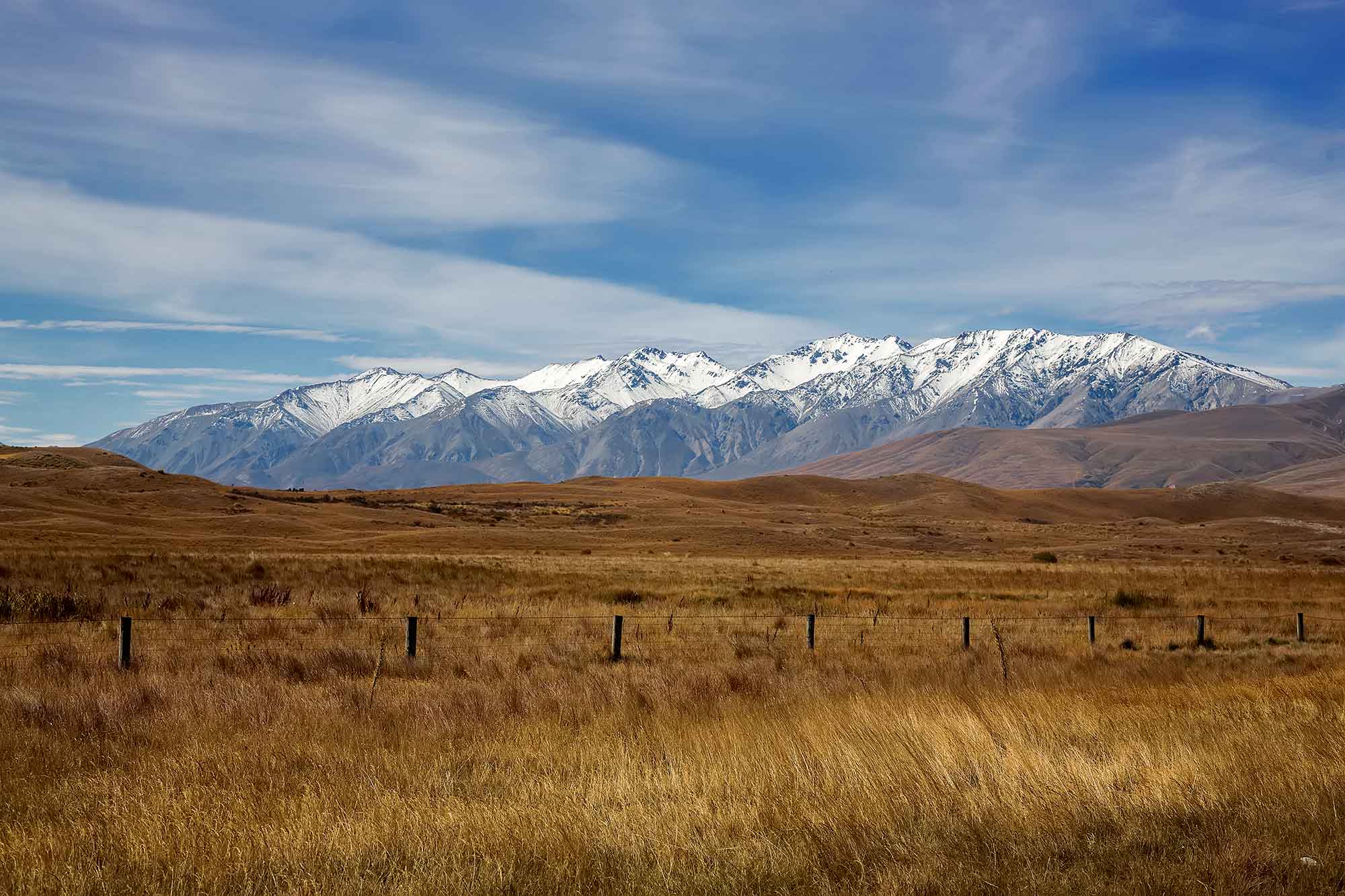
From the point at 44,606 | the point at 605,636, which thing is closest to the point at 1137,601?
the point at 605,636

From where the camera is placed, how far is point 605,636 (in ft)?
69.7

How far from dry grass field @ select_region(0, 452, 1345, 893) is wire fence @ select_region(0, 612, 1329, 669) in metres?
0.17

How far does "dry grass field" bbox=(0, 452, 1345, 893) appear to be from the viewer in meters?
6.95

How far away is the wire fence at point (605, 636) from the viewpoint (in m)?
17.5

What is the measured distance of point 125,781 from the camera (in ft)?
29.2

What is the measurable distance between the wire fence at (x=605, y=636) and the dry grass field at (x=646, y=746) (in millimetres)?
168

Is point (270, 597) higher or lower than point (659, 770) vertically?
lower

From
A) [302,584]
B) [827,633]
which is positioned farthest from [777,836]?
[302,584]

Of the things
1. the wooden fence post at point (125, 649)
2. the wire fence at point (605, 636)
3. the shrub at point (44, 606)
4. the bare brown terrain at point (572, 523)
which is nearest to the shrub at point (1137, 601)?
the wire fence at point (605, 636)

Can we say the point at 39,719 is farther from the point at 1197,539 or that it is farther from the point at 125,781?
the point at 1197,539

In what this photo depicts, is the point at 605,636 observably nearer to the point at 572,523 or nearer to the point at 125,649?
the point at 125,649

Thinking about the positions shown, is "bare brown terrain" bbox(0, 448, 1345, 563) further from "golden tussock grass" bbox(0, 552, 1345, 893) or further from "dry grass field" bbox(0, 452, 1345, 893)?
"golden tussock grass" bbox(0, 552, 1345, 893)

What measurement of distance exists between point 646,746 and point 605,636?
1117cm

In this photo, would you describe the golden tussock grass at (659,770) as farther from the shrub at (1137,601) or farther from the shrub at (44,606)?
the shrub at (1137,601)
